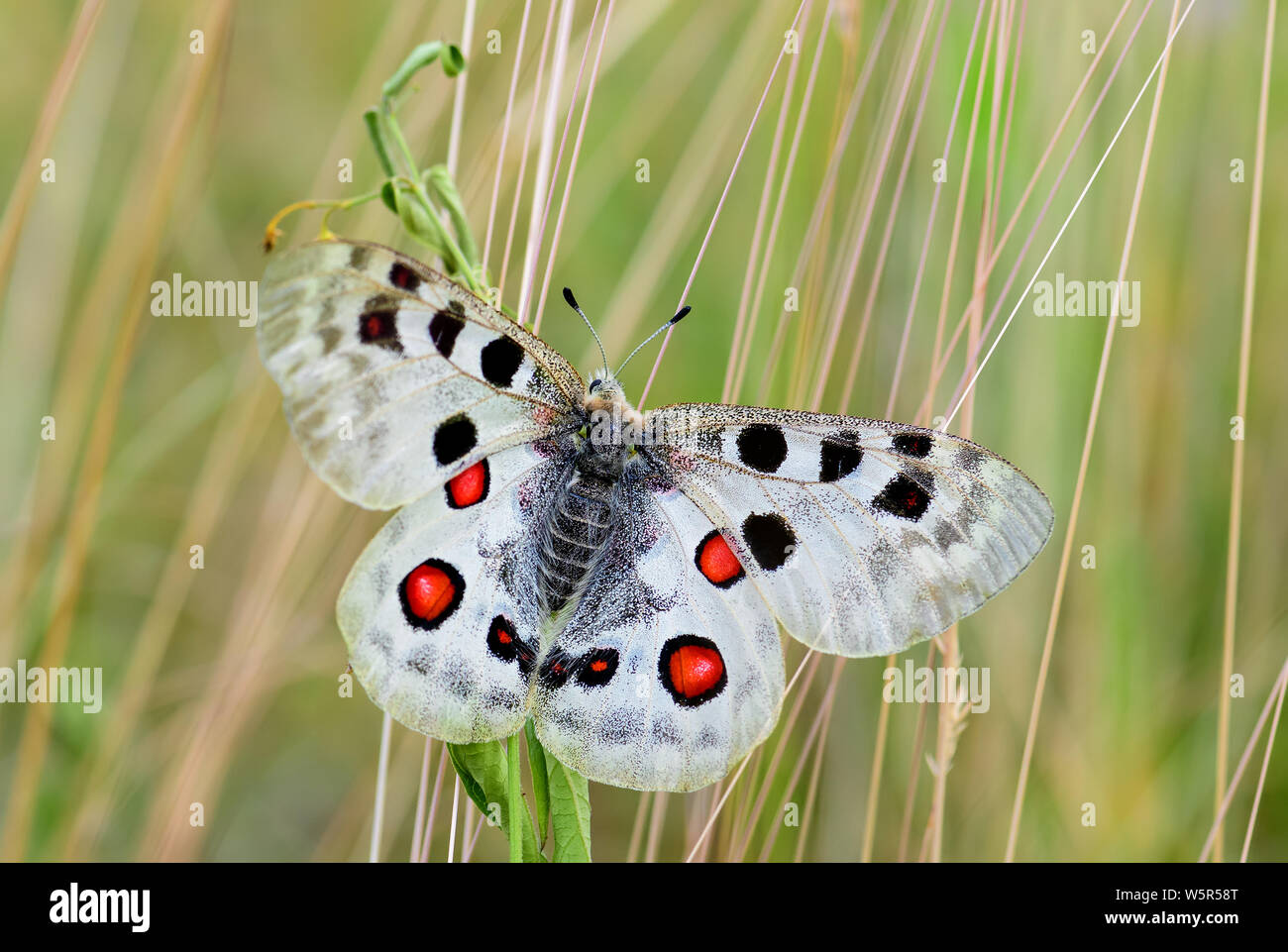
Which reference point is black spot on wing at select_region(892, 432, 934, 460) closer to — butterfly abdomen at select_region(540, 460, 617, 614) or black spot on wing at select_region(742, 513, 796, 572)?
black spot on wing at select_region(742, 513, 796, 572)

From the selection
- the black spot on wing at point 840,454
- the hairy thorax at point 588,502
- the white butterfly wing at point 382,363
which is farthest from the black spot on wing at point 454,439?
the black spot on wing at point 840,454

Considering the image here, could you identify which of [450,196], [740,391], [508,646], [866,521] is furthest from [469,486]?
[740,391]

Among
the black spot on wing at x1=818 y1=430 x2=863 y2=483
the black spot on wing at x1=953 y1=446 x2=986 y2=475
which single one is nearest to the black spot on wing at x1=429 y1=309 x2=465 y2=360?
the black spot on wing at x1=818 y1=430 x2=863 y2=483

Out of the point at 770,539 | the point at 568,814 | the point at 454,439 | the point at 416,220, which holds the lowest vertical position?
the point at 568,814

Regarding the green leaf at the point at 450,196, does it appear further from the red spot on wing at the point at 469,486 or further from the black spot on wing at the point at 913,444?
the black spot on wing at the point at 913,444

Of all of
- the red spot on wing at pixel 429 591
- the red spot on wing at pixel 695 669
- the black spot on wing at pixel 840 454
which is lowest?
the red spot on wing at pixel 695 669

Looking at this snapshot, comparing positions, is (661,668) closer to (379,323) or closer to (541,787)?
(541,787)
